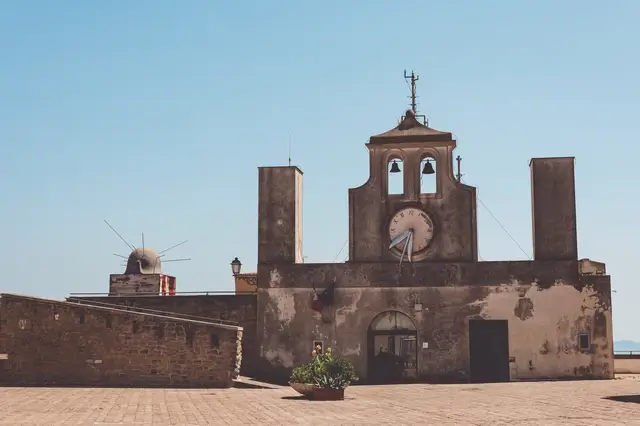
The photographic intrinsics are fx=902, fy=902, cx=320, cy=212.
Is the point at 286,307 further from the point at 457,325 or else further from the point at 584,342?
the point at 584,342

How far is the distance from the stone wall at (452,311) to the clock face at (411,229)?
0.93 m

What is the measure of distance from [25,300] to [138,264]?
610 inches

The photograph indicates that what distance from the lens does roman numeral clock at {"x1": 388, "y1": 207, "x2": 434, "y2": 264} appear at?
3297 centimetres

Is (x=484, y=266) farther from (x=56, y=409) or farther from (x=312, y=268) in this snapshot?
(x=56, y=409)

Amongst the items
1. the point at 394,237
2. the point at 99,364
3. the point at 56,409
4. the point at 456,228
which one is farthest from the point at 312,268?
the point at 56,409

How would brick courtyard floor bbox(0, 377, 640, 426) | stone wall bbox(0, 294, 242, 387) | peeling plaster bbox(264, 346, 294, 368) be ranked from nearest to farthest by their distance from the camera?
brick courtyard floor bbox(0, 377, 640, 426) < stone wall bbox(0, 294, 242, 387) < peeling plaster bbox(264, 346, 294, 368)

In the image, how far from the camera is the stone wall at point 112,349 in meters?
28.9

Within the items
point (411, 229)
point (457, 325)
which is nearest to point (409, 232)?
point (411, 229)

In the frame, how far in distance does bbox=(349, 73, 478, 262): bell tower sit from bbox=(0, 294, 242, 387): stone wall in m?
6.94

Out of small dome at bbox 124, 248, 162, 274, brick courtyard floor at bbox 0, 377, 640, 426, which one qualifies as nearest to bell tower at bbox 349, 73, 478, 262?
brick courtyard floor at bbox 0, 377, 640, 426

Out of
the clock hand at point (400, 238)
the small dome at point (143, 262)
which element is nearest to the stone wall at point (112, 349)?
the clock hand at point (400, 238)

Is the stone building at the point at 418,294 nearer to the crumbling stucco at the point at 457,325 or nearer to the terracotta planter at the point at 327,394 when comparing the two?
the crumbling stucco at the point at 457,325

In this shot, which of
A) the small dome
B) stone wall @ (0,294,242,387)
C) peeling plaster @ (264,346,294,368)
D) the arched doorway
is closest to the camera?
stone wall @ (0,294,242,387)

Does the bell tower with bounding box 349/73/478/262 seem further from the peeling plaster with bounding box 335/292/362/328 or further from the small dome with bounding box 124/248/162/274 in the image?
the small dome with bounding box 124/248/162/274
